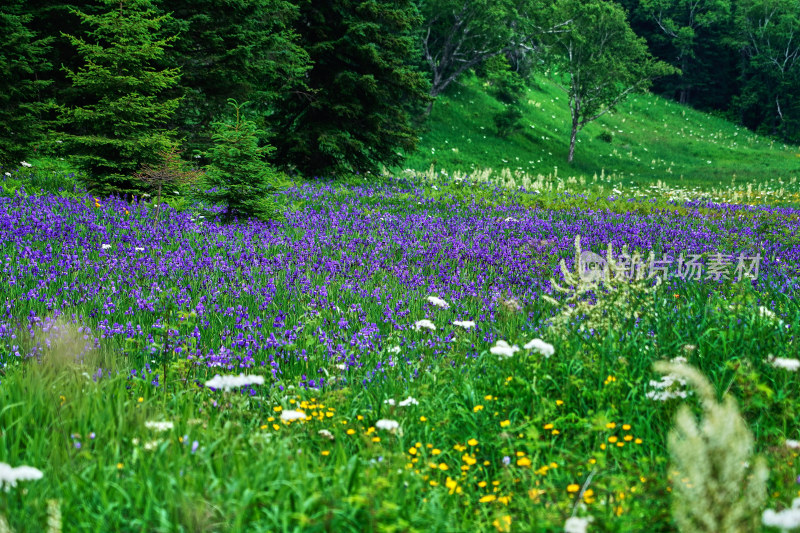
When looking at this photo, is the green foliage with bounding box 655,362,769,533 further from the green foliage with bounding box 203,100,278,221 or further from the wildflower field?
the green foliage with bounding box 203,100,278,221

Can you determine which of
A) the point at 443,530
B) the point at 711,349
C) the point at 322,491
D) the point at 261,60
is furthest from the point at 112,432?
the point at 261,60

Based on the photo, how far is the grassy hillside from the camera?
2870 centimetres

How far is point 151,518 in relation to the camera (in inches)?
91.2

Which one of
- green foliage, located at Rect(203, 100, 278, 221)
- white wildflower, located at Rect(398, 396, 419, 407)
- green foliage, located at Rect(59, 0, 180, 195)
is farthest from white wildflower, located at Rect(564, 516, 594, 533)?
green foliage, located at Rect(59, 0, 180, 195)

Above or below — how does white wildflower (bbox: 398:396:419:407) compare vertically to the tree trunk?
below

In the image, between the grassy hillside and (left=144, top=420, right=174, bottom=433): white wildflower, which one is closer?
(left=144, top=420, right=174, bottom=433): white wildflower

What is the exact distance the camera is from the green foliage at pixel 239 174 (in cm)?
962

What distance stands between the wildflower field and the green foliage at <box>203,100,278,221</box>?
1.13 m

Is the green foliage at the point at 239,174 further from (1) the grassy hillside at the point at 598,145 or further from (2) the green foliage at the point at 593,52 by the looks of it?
(2) the green foliage at the point at 593,52

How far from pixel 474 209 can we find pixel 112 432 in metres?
10.1

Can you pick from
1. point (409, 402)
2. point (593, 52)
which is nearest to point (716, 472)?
point (409, 402)

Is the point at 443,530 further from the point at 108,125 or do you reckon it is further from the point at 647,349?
the point at 108,125

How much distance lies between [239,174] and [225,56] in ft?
19.9

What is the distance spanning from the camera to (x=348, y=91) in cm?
1527
